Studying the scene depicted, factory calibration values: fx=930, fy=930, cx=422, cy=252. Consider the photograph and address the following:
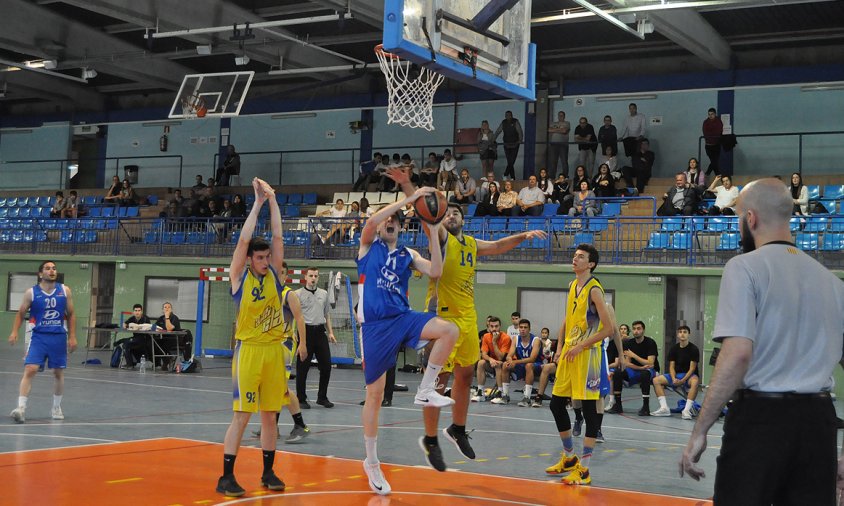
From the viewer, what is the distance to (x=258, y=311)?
7.57 meters

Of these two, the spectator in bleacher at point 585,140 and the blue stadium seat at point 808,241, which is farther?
the spectator in bleacher at point 585,140

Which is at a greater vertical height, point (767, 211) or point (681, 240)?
point (681, 240)

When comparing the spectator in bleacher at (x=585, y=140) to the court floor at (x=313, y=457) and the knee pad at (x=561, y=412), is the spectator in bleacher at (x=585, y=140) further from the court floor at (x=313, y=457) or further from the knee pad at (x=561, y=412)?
the knee pad at (x=561, y=412)

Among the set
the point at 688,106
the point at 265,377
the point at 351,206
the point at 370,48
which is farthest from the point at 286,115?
the point at 265,377

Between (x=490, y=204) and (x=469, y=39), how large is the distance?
12663 mm

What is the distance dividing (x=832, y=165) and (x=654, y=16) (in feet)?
23.1

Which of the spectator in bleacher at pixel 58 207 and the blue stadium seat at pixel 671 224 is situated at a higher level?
the spectator in bleacher at pixel 58 207

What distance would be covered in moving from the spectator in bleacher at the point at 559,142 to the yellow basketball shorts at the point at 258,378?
A: 18688 millimetres

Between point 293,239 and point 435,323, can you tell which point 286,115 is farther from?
point 435,323

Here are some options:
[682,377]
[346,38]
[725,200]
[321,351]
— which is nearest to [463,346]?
[321,351]

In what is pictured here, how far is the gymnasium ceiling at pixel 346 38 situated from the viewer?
22.8 metres

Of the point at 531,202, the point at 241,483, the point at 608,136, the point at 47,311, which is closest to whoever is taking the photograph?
the point at 241,483

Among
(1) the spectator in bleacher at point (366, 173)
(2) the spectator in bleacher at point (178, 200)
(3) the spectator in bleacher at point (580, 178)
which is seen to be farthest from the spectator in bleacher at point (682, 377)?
(2) the spectator in bleacher at point (178, 200)

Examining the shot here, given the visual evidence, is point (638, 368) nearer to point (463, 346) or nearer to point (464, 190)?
point (463, 346)
